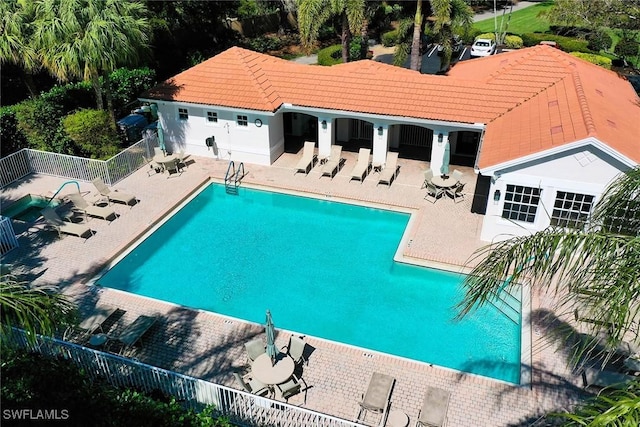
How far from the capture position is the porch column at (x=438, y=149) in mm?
22750

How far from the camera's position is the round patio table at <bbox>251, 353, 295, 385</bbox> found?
499 inches

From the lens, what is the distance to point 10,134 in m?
23.8

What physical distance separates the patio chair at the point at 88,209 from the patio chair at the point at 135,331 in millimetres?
7080

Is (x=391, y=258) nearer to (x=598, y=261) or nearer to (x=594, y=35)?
(x=598, y=261)

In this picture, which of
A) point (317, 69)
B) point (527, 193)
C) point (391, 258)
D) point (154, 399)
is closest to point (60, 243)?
point (154, 399)

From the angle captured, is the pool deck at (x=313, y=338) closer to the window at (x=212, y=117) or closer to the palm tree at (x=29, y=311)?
the window at (x=212, y=117)

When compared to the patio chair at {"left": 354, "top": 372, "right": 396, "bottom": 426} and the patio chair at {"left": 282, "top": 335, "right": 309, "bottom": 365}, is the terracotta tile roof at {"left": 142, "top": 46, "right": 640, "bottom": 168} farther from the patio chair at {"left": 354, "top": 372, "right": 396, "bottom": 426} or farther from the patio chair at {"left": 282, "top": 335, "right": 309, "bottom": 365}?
the patio chair at {"left": 282, "top": 335, "right": 309, "bottom": 365}

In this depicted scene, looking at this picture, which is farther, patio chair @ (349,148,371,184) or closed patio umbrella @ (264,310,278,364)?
patio chair @ (349,148,371,184)

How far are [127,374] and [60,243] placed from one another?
29.4 feet

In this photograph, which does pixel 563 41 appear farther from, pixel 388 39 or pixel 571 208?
pixel 571 208

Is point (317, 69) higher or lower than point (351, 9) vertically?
lower

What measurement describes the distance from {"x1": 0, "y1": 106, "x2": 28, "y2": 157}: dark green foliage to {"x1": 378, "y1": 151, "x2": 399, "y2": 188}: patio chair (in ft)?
56.0

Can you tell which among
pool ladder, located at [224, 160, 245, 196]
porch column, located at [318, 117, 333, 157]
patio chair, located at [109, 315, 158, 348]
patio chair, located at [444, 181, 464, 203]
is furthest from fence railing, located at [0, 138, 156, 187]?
patio chair, located at [444, 181, 464, 203]

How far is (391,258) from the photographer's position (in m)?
18.8
